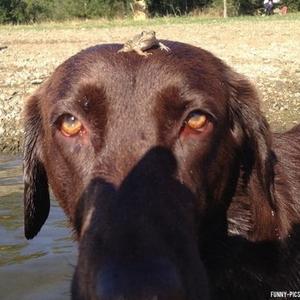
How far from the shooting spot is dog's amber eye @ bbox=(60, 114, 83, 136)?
3559 millimetres

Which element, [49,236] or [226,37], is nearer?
[49,236]

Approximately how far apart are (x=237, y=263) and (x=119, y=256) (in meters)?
1.27

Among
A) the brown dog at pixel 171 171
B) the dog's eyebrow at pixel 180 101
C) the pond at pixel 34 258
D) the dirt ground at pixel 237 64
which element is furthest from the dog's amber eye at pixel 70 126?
the dirt ground at pixel 237 64

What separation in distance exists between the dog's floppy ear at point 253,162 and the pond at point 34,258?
5.05 ft

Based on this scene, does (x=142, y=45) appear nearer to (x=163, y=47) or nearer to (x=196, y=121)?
(x=163, y=47)

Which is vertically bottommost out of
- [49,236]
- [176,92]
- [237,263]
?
[49,236]

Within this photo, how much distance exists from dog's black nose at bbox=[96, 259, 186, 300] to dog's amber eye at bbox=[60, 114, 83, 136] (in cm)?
103

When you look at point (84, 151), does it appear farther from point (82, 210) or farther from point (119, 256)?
point (119, 256)

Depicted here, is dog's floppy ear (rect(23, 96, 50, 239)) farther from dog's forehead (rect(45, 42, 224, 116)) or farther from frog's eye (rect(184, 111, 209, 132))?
frog's eye (rect(184, 111, 209, 132))

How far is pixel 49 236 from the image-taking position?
6426mm

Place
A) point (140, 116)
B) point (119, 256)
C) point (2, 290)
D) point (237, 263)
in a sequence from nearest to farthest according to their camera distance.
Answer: point (119, 256), point (140, 116), point (237, 263), point (2, 290)

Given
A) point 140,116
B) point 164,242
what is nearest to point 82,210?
point 140,116

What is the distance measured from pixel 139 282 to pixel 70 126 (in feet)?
4.04

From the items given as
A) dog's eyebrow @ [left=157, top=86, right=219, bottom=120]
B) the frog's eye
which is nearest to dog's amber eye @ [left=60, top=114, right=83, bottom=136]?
dog's eyebrow @ [left=157, top=86, right=219, bottom=120]
